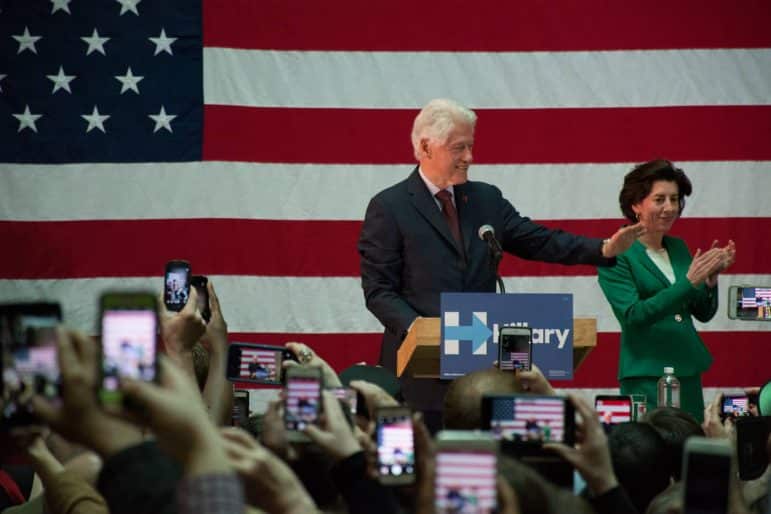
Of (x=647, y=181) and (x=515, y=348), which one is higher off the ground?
(x=647, y=181)

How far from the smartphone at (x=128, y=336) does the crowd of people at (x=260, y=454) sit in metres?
0.03

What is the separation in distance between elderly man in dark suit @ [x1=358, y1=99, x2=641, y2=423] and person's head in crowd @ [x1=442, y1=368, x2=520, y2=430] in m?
1.71

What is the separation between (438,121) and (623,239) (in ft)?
2.68

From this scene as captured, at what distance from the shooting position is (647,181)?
16.1 ft

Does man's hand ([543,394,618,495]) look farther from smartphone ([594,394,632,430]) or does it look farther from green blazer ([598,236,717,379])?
green blazer ([598,236,717,379])

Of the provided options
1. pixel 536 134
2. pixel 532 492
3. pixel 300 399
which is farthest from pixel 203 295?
pixel 536 134

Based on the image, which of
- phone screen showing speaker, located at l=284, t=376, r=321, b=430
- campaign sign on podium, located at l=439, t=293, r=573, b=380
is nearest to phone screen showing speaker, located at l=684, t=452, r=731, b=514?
phone screen showing speaker, located at l=284, t=376, r=321, b=430

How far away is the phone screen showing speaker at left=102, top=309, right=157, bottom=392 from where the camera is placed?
1.40m

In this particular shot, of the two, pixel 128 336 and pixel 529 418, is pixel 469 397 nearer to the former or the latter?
pixel 529 418

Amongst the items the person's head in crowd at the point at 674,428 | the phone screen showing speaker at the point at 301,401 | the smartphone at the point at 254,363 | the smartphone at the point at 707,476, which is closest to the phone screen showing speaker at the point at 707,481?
the smartphone at the point at 707,476

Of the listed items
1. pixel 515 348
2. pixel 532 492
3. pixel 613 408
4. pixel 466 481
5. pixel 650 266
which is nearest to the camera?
pixel 466 481

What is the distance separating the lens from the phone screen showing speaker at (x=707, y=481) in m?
1.63

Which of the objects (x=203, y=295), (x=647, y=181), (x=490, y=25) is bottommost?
(x=203, y=295)

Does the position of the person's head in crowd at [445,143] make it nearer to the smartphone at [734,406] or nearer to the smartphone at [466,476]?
the smartphone at [734,406]
